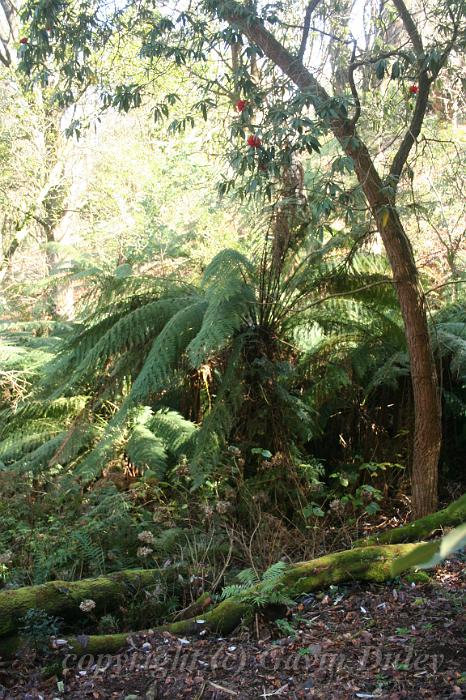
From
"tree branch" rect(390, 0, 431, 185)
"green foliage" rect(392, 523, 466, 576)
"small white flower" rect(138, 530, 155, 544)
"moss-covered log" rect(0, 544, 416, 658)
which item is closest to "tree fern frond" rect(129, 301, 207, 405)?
"small white flower" rect(138, 530, 155, 544)

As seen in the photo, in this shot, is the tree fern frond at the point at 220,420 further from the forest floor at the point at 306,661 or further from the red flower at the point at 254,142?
the red flower at the point at 254,142

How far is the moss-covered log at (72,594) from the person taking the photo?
287 centimetres

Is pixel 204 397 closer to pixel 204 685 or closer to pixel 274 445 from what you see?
pixel 274 445

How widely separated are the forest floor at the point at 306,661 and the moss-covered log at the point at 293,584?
6cm

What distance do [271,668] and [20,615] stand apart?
103 centimetres

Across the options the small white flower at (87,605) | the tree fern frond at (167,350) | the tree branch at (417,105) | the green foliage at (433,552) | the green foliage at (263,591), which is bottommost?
the small white flower at (87,605)

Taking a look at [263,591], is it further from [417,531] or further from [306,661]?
[417,531]

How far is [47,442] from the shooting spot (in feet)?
14.9

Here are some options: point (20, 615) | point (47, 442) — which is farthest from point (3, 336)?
point (20, 615)

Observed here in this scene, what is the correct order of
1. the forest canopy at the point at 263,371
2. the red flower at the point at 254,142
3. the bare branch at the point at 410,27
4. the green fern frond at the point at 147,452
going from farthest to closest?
the green fern frond at the point at 147,452 < the bare branch at the point at 410,27 < the forest canopy at the point at 263,371 < the red flower at the point at 254,142

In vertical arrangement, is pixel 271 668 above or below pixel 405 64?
below

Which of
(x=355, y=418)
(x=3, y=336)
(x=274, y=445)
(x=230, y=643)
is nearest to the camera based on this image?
(x=230, y=643)

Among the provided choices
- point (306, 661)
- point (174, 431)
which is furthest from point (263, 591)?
point (174, 431)

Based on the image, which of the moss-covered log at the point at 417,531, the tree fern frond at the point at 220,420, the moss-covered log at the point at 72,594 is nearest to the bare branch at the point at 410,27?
the tree fern frond at the point at 220,420
